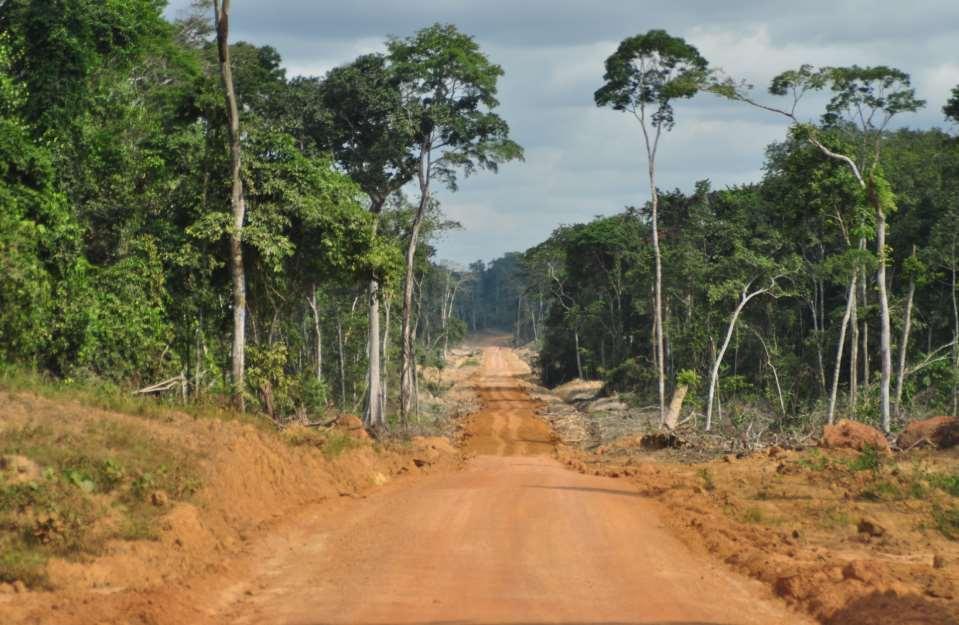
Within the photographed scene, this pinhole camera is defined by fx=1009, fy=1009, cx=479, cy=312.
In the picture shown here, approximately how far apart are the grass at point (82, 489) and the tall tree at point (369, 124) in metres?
18.0

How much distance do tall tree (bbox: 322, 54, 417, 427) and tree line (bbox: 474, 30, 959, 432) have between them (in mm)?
7802

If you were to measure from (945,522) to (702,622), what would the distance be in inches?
284

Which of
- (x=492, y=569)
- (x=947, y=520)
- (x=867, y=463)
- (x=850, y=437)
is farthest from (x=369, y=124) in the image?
(x=492, y=569)

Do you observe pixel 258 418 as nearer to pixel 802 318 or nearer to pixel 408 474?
pixel 408 474

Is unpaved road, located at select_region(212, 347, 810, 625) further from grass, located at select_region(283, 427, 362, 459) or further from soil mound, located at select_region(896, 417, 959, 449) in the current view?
soil mound, located at select_region(896, 417, 959, 449)

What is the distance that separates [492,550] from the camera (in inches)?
452

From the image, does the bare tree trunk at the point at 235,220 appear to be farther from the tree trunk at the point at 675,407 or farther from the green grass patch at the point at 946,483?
the tree trunk at the point at 675,407

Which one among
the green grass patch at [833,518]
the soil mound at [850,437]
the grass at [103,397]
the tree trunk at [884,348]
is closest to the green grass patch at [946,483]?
the green grass patch at [833,518]

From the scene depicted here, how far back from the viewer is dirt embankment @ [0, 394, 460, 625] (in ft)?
28.5

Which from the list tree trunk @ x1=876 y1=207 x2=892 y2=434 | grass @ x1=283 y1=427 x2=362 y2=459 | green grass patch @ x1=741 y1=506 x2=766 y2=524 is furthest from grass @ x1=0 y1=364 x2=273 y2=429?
tree trunk @ x1=876 y1=207 x2=892 y2=434

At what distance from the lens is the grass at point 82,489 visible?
31.9 ft

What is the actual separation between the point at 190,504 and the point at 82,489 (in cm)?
137

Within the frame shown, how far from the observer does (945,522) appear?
1404 cm

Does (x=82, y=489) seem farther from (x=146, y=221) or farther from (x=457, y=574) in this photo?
(x=146, y=221)
